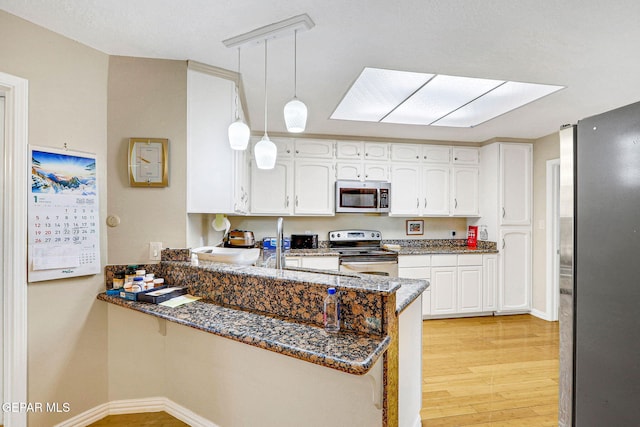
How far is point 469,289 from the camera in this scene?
3992 mm

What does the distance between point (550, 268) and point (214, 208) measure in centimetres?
410

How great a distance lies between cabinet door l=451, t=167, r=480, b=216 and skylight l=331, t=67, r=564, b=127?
3.12 feet

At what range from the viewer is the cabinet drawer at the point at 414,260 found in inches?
151

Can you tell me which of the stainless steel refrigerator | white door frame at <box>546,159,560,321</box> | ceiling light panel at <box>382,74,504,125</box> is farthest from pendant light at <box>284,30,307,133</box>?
white door frame at <box>546,159,560,321</box>

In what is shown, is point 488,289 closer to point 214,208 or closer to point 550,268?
point 550,268

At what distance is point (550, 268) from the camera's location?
390 cm

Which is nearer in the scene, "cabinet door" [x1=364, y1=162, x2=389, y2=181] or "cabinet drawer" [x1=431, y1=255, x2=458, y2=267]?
"cabinet drawer" [x1=431, y1=255, x2=458, y2=267]

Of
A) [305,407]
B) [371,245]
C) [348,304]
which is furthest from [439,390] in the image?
[371,245]

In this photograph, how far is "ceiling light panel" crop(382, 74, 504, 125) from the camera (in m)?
2.47

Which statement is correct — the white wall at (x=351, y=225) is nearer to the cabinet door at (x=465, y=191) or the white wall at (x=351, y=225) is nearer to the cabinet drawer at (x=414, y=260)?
the cabinet door at (x=465, y=191)

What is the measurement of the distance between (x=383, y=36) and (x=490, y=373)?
8.91 ft

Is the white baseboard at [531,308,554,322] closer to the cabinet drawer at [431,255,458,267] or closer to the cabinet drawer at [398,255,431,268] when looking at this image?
the cabinet drawer at [431,255,458,267]

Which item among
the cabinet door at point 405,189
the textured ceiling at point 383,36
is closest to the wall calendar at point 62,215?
the textured ceiling at point 383,36

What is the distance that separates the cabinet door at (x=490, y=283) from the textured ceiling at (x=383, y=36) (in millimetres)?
2159
